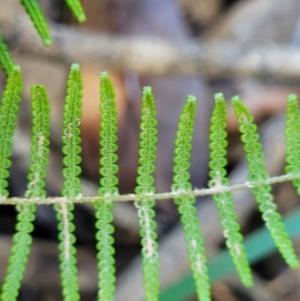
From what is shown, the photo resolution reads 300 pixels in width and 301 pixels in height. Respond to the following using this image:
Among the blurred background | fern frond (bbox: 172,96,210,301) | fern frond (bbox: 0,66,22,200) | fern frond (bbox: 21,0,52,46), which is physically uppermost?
the blurred background

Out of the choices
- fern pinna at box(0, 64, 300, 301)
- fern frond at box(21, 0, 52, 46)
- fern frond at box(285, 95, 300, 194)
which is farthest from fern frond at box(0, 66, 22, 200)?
fern frond at box(285, 95, 300, 194)

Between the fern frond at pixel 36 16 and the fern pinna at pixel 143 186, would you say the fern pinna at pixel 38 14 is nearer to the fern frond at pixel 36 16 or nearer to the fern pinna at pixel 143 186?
the fern frond at pixel 36 16

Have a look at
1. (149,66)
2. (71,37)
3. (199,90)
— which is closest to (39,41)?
(71,37)

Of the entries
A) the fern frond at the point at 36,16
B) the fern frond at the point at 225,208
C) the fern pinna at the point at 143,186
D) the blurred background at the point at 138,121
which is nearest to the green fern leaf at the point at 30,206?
the fern pinna at the point at 143,186

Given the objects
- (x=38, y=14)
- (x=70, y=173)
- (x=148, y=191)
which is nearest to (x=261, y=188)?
(x=148, y=191)

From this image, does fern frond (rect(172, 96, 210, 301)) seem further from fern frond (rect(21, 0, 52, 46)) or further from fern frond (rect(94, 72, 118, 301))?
fern frond (rect(21, 0, 52, 46))

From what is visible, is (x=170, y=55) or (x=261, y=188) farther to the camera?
(x=170, y=55)

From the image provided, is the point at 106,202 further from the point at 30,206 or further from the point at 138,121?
the point at 138,121
